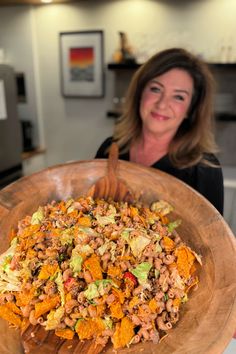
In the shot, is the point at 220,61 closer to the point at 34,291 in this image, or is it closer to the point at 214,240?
the point at 214,240

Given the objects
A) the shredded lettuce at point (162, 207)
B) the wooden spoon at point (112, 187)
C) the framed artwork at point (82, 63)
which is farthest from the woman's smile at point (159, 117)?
the framed artwork at point (82, 63)

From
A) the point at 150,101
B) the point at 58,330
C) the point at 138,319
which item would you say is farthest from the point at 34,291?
the point at 150,101

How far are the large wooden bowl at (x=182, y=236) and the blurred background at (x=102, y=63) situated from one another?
5.11 ft

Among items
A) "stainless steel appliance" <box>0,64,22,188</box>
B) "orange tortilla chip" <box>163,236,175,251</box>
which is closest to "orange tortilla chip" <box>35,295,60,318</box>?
"orange tortilla chip" <box>163,236,175,251</box>

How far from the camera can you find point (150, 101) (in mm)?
1312

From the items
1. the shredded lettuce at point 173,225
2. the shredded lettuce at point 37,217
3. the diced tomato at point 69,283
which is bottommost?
the diced tomato at point 69,283

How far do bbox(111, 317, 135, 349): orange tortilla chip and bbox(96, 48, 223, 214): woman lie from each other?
27.6 inches

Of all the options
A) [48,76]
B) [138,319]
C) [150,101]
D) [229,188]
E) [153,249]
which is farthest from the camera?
[48,76]

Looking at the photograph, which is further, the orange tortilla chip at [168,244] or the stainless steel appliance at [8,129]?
the stainless steel appliance at [8,129]

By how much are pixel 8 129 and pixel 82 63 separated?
112 centimetres

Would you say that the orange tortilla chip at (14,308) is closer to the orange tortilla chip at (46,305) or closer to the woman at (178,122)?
the orange tortilla chip at (46,305)

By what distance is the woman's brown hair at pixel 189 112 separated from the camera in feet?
4.24

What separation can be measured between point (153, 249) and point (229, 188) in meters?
1.80

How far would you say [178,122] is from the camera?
4.45ft
